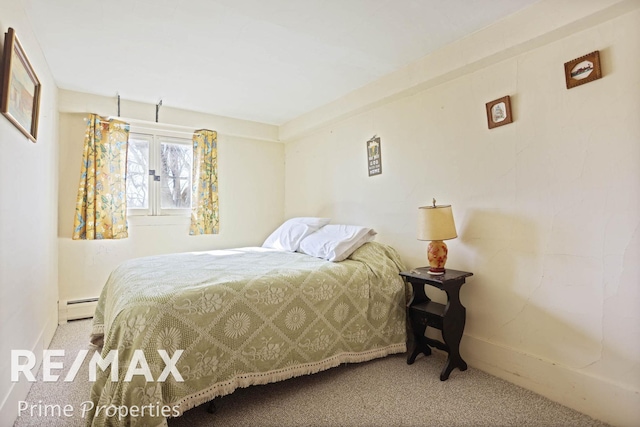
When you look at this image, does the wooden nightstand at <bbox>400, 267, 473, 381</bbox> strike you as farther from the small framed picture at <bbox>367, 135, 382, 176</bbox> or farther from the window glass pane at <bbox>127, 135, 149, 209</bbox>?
the window glass pane at <bbox>127, 135, 149, 209</bbox>

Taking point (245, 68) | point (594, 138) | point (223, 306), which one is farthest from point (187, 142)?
point (594, 138)

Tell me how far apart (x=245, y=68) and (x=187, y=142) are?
1.53m

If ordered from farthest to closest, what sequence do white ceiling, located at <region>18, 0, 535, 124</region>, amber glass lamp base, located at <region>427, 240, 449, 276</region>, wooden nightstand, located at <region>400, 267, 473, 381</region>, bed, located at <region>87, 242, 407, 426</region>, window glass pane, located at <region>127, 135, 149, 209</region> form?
window glass pane, located at <region>127, 135, 149, 209</region> < amber glass lamp base, located at <region>427, 240, 449, 276</region> < wooden nightstand, located at <region>400, 267, 473, 381</region> < white ceiling, located at <region>18, 0, 535, 124</region> < bed, located at <region>87, 242, 407, 426</region>

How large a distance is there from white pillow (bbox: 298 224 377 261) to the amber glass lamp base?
61 cm

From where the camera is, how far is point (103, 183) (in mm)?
3139

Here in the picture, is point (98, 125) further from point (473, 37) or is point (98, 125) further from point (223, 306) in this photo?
point (473, 37)

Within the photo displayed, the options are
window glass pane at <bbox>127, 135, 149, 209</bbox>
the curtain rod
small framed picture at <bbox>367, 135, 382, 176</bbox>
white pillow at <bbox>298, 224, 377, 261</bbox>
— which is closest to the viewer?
white pillow at <bbox>298, 224, 377, 261</bbox>

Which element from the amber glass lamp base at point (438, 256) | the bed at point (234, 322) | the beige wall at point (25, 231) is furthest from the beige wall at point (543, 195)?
the beige wall at point (25, 231)

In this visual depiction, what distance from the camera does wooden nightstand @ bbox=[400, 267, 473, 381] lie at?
6.57ft

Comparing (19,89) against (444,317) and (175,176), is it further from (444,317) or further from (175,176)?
(444,317)

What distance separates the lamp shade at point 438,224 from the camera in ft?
6.88

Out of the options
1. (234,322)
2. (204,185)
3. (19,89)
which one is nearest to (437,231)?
(234,322)

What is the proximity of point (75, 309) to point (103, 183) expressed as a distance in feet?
4.05

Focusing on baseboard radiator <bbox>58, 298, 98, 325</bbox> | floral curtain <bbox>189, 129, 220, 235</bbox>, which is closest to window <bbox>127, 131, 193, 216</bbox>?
floral curtain <bbox>189, 129, 220, 235</bbox>
